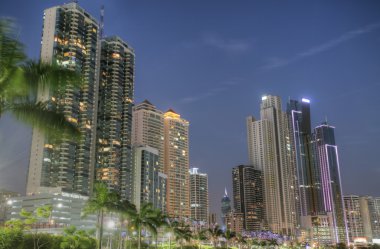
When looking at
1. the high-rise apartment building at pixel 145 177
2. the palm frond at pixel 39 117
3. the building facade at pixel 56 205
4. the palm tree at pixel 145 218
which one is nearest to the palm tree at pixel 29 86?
the palm frond at pixel 39 117

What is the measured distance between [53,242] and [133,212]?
15473mm

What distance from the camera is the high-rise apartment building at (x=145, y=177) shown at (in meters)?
181

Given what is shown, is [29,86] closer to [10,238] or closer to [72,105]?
[10,238]

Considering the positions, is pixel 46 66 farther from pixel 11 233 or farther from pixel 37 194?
pixel 37 194

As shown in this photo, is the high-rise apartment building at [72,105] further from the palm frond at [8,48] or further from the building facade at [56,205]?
the palm frond at [8,48]

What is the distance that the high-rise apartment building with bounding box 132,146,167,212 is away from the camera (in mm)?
180625

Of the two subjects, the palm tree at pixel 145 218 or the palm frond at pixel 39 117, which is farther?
the palm tree at pixel 145 218

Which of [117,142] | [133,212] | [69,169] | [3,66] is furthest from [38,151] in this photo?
[3,66]

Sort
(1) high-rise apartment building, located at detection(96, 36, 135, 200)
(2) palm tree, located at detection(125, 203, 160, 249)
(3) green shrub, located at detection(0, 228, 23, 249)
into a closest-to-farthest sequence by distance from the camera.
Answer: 1. (3) green shrub, located at detection(0, 228, 23, 249)
2. (2) palm tree, located at detection(125, 203, 160, 249)
3. (1) high-rise apartment building, located at detection(96, 36, 135, 200)

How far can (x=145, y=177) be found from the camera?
18300cm

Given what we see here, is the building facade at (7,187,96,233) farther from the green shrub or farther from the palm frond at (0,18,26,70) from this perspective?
the palm frond at (0,18,26,70)

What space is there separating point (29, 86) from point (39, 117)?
3.23 ft

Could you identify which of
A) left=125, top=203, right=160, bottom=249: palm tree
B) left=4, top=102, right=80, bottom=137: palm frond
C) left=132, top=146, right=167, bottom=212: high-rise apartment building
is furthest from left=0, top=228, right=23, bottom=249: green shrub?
left=132, top=146, right=167, bottom=212: high-rise apartment building

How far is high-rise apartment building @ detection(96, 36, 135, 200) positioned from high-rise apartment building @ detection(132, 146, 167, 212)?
6867 millimetres
